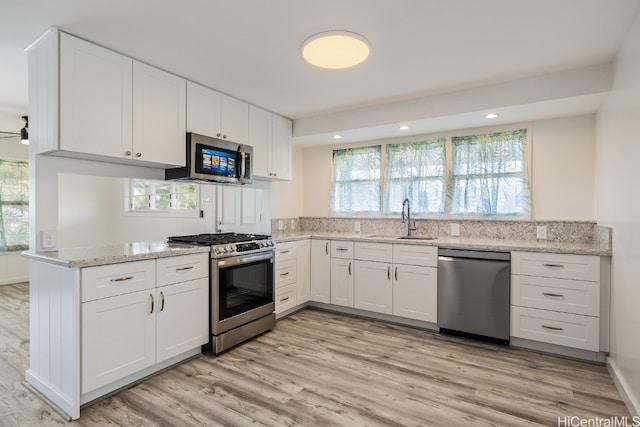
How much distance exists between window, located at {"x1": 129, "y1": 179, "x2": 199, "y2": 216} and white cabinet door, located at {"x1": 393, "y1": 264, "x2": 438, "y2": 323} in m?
2.23

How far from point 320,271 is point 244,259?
4.15ft

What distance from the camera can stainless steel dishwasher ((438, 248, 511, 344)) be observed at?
3.01 m

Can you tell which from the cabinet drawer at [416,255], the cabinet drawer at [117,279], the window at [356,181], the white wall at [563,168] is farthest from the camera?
the window at [356,181]

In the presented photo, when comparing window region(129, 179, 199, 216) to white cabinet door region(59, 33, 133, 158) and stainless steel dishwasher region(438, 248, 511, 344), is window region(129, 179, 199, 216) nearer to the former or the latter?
white cabinet door region(59, 33, 133, 158)

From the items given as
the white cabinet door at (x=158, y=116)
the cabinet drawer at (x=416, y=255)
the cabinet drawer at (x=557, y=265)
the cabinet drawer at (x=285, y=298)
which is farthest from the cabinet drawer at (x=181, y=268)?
the cabinet drawer at (x=557, y=265)

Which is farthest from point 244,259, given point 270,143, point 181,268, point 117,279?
point 270,143

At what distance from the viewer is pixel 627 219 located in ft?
A: 7.08

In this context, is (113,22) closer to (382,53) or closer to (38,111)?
(38,111)

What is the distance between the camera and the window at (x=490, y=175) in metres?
3.52

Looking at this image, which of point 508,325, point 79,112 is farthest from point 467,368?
point 79,112

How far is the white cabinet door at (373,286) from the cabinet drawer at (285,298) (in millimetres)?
728

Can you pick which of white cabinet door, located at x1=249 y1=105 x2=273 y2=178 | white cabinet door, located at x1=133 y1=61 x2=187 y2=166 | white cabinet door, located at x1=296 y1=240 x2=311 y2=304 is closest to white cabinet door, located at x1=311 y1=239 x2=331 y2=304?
white cabinet door, located at x1=296 y1=240 x2=311 y2=304

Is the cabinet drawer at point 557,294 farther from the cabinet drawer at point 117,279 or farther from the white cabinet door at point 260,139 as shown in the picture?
the cabinet drawer at point 117,279

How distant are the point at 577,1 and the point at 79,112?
3146mm
